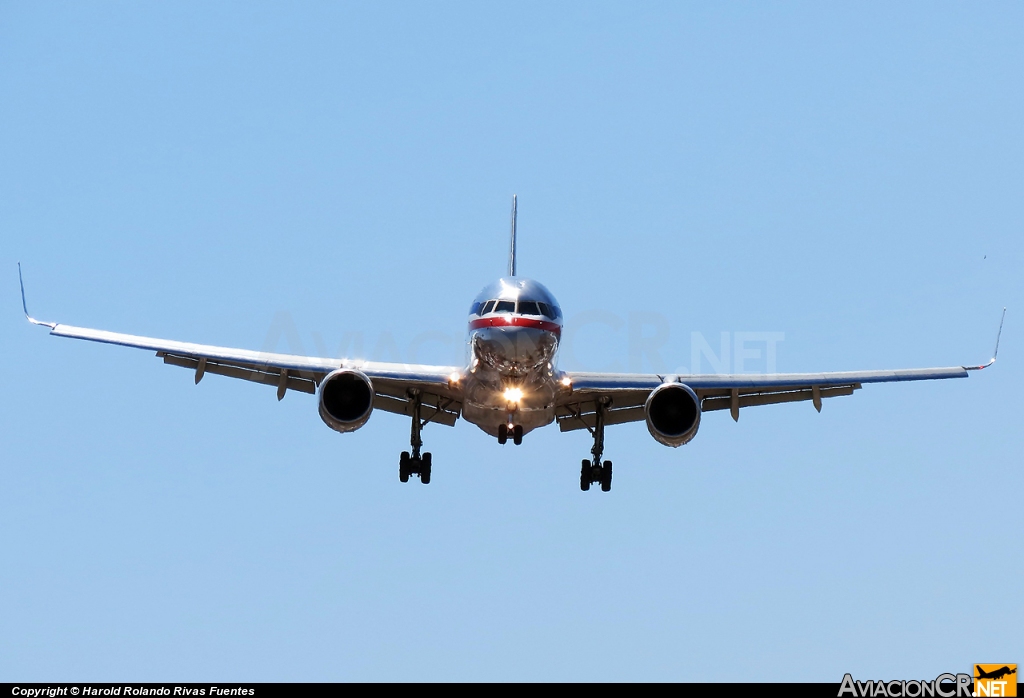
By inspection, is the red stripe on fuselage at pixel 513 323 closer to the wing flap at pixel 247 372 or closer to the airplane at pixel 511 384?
the airplane at pixel 511 384

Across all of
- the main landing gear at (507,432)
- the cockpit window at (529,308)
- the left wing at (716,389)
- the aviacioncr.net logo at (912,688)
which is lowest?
the aviacioncr.net logo at (912,688)

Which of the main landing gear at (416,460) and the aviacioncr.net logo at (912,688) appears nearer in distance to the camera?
the aviacioncr.net logo at (912,688)

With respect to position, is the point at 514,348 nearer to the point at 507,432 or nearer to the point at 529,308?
the point at 529,308

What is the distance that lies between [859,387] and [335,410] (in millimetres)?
14181

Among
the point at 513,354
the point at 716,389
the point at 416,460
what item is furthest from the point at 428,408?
the point at 716,389

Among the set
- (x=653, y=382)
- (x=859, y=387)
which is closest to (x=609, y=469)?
(x=653, y=382)

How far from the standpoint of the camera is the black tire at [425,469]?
1614 inches

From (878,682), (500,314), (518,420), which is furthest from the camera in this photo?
(518,420)

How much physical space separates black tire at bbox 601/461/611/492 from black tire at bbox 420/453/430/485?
15.5 feet

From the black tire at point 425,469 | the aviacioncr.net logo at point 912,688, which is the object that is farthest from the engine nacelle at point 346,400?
the aviacioncr.net logo at point 912,688

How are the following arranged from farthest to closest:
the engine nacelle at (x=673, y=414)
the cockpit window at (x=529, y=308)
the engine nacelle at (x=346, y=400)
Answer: the engine nacelle at (x=673, y=414) < the engine nacelle at (x=346, y=400) < the cockpit window at (x=529, y=308)

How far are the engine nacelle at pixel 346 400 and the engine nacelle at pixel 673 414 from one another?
22.6 ft

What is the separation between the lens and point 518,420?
38156mm

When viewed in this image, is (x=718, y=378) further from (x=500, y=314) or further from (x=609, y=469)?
(x=500, y=314)
